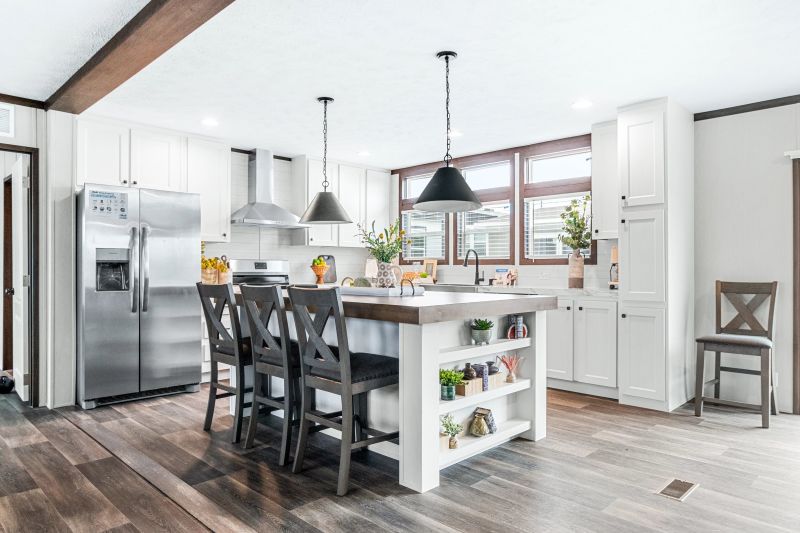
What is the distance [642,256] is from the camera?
14.1ft

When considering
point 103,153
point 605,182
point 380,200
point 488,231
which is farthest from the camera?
point 380,200

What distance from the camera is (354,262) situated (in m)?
7.11

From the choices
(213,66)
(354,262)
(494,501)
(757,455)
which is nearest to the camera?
(494,501)

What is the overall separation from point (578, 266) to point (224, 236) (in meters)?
3.57

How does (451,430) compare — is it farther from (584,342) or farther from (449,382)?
(584,342)

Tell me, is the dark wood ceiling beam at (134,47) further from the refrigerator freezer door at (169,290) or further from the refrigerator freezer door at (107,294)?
the refrigerator freezer door at (169,290)

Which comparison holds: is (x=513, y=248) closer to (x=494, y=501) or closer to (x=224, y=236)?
(x=224, y=236)

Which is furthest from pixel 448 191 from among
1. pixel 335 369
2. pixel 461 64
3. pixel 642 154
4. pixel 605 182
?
pixel 605 182

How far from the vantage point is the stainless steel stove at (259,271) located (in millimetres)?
5762

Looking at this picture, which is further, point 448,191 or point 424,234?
point 424,234

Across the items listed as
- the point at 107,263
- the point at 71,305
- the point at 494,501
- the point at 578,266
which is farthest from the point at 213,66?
the point at 578,266

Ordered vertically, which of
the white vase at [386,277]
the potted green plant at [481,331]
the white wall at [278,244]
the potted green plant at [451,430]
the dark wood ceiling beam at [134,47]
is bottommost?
the potted green plant at [451,430]

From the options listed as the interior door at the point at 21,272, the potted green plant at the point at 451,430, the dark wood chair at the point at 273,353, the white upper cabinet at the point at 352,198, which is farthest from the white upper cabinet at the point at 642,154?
the interior door at the point at 21,272

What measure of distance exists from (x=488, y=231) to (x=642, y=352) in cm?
238
